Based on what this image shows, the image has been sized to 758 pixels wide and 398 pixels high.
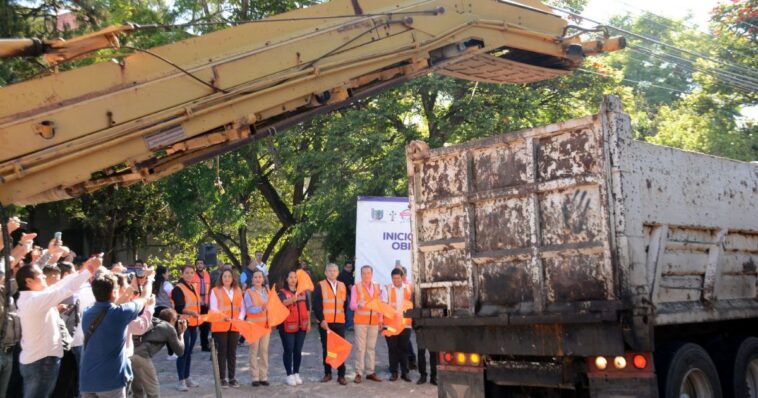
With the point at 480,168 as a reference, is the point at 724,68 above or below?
above

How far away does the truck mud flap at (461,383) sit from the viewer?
727 centimetres

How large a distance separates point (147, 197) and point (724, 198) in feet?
68.2

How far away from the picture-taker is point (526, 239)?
7.05m

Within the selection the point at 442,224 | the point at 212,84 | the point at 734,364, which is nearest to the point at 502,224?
the point at 442,224

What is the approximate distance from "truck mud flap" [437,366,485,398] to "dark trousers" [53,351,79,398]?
4.04 metres

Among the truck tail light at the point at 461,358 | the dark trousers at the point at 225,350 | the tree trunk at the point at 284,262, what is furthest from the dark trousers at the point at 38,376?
the tree trunk at the point at 284,262

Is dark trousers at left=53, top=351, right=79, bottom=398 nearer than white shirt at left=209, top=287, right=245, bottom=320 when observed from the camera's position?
Yes

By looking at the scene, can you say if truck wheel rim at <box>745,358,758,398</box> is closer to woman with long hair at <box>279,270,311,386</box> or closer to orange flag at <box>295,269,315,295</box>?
woman with long hair at <box>279,270,311,386</box>

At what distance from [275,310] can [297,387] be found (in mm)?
1123

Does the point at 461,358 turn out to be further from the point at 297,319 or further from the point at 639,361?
the point at 297,319

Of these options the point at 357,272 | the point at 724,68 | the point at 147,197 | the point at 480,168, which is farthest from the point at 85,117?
the point at 724,68

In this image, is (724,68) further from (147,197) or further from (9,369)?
(9,369)

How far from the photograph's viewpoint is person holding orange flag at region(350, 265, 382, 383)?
11938 mm

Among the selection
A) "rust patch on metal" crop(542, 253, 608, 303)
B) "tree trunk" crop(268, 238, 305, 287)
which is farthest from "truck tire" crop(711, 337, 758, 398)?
"tree trunk" crop(268, 238, 305, 287)
